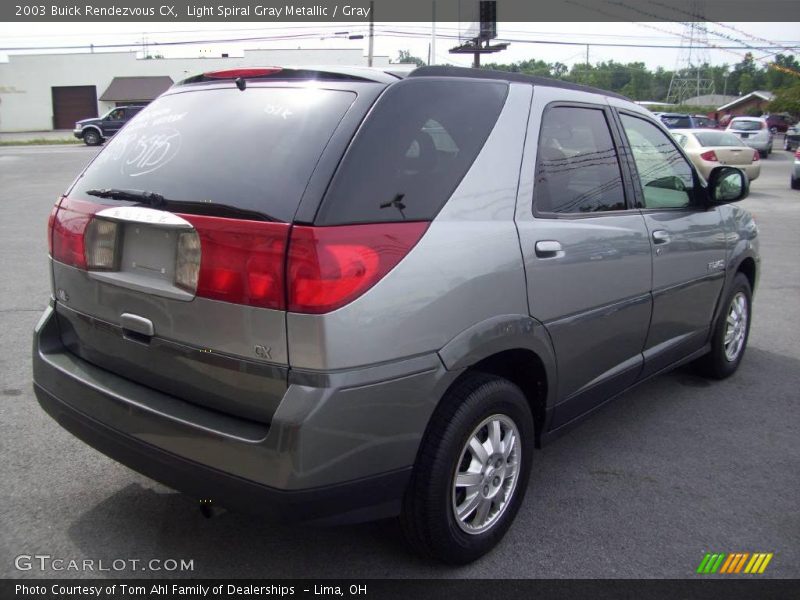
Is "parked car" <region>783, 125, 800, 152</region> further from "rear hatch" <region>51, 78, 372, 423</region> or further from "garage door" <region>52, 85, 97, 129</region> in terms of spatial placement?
"garage door" <region>52, 85, 97, 129</region>

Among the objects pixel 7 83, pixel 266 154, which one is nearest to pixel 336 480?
pixel 266 154

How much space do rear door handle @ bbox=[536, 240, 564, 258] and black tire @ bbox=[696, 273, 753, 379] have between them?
2.22m

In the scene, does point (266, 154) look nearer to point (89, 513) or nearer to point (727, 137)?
point (89, 513)

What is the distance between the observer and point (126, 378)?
271 centimetres

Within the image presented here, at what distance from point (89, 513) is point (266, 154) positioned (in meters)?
1.80

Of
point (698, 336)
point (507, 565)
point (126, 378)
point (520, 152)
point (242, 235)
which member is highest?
point (520, 152)

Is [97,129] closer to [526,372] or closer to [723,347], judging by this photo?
[723,347]

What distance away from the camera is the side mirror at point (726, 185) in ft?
14.2

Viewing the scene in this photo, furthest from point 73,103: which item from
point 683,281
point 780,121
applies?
point 683,281

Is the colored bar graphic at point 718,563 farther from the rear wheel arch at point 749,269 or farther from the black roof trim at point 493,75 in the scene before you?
the rear wheel arch at point 749,269

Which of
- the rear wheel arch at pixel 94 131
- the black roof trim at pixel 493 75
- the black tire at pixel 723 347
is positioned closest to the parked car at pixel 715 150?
the black tire at pixel 723 347

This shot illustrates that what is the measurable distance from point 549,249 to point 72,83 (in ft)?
210

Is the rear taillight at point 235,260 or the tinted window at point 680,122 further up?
the tinted window at point 680,122

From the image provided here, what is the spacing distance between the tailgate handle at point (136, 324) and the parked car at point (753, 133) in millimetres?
32474
